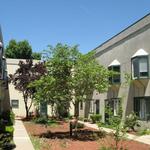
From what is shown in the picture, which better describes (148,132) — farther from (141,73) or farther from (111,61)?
(111,61)

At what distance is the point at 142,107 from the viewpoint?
88.8 feet

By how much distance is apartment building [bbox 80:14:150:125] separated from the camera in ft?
86.1

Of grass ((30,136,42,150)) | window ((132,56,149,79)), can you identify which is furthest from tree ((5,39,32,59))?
grass ((30,136,42,150))

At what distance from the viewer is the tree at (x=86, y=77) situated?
23.8 metres

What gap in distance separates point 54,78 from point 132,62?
6454mm

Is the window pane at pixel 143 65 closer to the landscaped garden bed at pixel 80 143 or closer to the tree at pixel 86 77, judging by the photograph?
the tree at pixel 86 77

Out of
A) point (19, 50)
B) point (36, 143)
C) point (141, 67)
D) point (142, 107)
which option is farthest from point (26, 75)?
point (19, 50)

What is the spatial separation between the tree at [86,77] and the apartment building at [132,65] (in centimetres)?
175

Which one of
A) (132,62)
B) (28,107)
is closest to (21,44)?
(28,107)

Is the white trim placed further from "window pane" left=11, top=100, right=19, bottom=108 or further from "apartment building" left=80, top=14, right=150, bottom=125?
"window pane" left=11, top=100, right=19, bottom=108

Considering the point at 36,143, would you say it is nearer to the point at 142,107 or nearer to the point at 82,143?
the point at 82,143

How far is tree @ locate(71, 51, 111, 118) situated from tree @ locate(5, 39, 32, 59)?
48.9 meters

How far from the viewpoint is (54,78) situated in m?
24.1

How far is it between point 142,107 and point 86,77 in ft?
18.0
